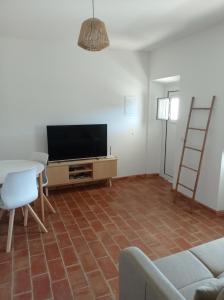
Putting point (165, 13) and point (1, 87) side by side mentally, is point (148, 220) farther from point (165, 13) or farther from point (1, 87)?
point (1, 87)

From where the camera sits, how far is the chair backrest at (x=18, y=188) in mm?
2314

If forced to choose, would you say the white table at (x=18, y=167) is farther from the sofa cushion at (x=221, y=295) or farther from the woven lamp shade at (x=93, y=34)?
the sofa cushion at (x=221, y=295)

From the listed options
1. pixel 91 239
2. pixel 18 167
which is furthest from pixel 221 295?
pixel 18 167

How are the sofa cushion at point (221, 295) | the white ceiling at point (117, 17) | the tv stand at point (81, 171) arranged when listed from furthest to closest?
the tv stand at point (81, 171) → the white ceiling at point (117, 17) → the sofa cushion at point (221, 295)

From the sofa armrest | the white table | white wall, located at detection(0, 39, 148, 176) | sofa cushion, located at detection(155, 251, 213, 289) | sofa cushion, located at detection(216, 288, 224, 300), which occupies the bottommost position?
sofa cushion, located at detection(155, 251, 213, 289)

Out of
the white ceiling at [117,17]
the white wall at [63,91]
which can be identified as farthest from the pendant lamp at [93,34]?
the white wall at [63,91]

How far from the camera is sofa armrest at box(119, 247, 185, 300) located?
1.13 m

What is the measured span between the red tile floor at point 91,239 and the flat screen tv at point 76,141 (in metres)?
0.70

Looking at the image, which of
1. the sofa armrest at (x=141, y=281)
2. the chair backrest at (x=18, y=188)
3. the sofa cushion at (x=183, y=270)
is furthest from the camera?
the chair backrest at (x=18, y=188)

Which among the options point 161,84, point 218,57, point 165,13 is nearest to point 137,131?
point 161,84

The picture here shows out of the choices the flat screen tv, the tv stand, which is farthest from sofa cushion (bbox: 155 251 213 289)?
the flat screen tv

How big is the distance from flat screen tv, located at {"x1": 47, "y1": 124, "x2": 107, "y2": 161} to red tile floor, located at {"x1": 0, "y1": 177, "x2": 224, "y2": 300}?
699 mm

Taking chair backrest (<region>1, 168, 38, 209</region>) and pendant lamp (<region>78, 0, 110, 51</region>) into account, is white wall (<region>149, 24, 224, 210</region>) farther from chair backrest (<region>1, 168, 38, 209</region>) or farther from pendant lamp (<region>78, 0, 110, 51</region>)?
chair backrest (<region>1, 168, 38, 209</region>)

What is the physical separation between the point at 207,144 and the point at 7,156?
3.25 metres
